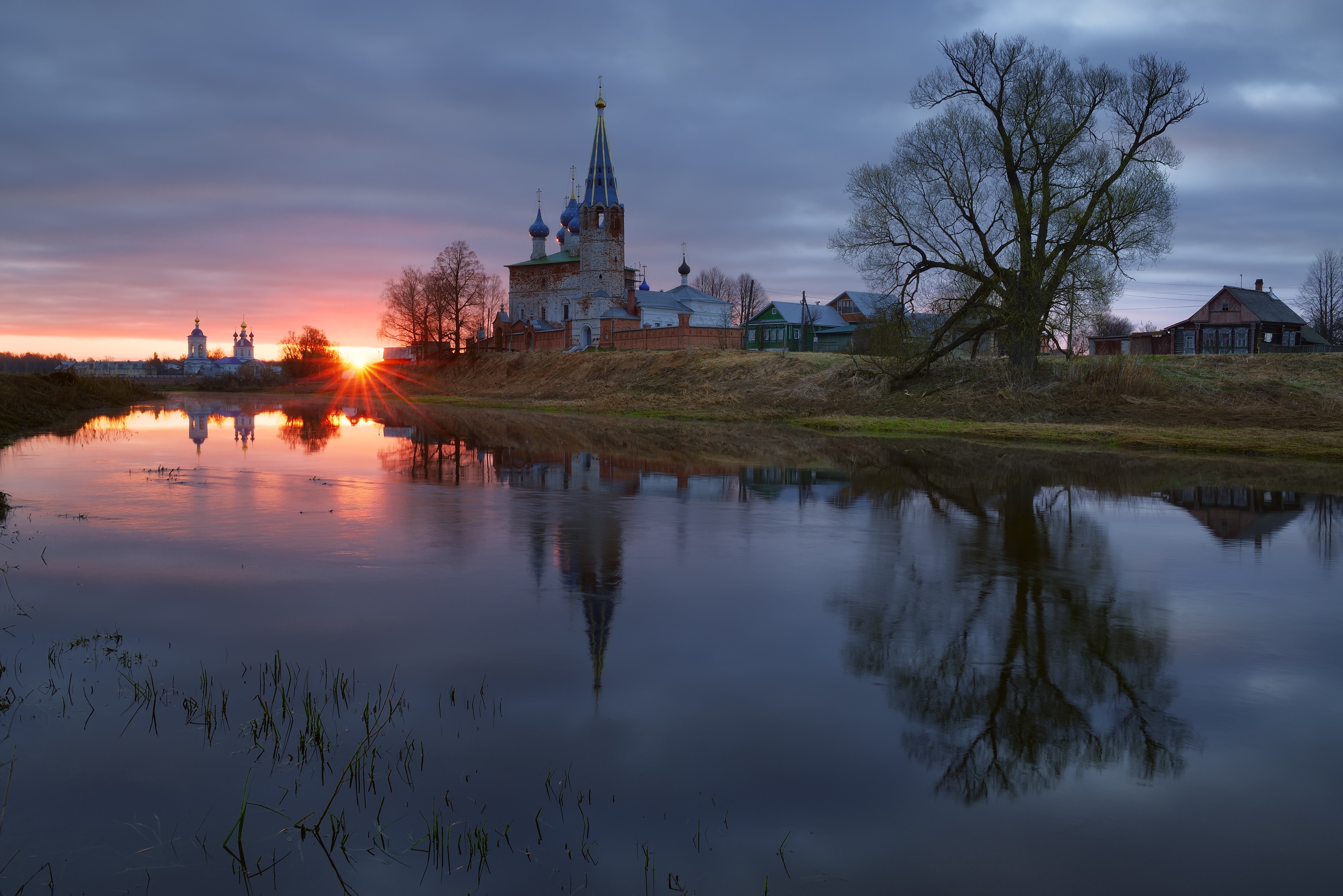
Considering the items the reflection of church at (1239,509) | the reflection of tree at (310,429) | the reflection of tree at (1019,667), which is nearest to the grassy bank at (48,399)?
the reflection of tree at (310,429)

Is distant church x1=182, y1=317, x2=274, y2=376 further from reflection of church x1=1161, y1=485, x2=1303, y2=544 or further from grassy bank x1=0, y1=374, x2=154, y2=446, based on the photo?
reflection of church x1=1161, y1=485, x2=1303, y2=544

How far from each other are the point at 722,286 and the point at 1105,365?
99023 millimetres

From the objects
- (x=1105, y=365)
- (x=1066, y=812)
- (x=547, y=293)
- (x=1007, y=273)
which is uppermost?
(x=547, y=293)

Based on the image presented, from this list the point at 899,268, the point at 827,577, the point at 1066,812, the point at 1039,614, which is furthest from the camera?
the point at 899,268

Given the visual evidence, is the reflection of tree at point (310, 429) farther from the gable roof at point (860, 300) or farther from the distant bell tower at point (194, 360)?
the distant bell tower at point (194, 360)

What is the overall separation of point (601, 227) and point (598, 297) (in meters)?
6.75

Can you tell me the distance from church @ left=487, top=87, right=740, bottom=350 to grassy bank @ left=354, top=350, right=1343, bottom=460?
21.9 m

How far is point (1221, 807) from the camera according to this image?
16.8 feet

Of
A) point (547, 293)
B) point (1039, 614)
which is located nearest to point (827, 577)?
point (1039, 614)

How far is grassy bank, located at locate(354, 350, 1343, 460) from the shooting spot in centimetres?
2630

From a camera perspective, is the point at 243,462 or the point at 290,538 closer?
the point at 290,538

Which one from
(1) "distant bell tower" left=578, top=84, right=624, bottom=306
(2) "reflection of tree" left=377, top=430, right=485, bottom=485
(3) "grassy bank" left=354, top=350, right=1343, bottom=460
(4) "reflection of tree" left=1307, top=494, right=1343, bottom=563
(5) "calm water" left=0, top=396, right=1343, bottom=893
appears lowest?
(5) "calm water" left=0, top=396, right=1343, bottom=893

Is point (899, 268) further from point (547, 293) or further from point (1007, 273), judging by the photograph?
point (547, 293)

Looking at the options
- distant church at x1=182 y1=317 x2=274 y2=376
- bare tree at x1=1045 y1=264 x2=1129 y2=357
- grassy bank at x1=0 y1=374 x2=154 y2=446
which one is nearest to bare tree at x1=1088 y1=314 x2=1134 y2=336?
bare tree at x1=1045 y1=264 x2=1129 y2=357
